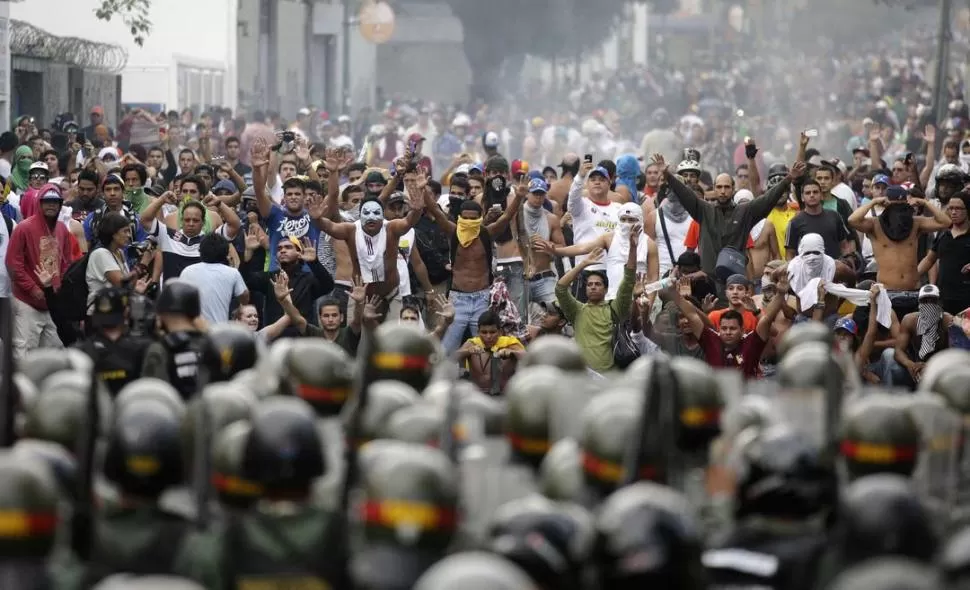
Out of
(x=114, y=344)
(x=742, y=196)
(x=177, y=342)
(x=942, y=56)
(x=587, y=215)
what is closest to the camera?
(x=177, y=342)

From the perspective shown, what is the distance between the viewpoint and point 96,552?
19.9ft

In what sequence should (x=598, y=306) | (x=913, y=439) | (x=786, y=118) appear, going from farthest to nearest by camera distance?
1. (x=786, y=118)
2. (x=598, y=306)
3. (x=913, y=439)

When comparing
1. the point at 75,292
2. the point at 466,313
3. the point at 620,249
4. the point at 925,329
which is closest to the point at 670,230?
the point at 620,249

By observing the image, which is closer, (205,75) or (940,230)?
(940,230)

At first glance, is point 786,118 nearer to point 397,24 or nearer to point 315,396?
point 397,24

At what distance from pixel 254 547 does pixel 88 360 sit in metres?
2.49

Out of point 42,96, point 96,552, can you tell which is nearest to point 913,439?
point 96,552

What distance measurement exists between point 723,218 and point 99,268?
4555mm

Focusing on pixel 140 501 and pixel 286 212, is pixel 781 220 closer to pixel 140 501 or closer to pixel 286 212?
pixel 286 212

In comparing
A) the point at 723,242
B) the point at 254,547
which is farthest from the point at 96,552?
the point at 723,242

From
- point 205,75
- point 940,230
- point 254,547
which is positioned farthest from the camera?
point 205,75

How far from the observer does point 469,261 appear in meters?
13.7

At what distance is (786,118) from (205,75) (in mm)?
16904

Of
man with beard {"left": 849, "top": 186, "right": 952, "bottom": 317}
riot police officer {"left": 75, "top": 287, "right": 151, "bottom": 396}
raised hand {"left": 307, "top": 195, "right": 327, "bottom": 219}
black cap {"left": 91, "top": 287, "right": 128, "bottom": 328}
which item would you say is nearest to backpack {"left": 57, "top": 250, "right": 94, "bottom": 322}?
raised hand {"left": 307, "top": 195, "right": 327, "bottom": 219}
